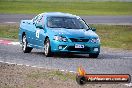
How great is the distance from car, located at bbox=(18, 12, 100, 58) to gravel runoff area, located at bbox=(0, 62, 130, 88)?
156 inches

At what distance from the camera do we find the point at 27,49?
72.9 ft

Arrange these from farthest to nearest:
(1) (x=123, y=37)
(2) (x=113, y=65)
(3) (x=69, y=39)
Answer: (1) (x=123, y=37)
(3) (x=69, y=39)
(2) (x=113, y=65)

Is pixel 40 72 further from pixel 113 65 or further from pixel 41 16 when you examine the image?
pixel 41 16

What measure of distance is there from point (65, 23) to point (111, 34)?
1153 cm

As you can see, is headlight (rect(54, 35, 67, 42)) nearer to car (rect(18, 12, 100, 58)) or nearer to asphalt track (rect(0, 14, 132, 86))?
car (rect(18, 12, 100, 58))

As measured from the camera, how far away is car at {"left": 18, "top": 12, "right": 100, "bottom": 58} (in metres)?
19.9

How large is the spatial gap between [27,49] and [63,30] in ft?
7.57

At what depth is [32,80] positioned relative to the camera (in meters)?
13.5

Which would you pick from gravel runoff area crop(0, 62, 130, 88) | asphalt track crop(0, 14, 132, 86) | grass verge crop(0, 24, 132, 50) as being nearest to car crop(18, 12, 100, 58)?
asphalt track crop(0, 14, 132, 86)

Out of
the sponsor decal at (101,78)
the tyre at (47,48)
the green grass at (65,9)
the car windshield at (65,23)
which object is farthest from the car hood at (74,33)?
the green grass at (65,9)

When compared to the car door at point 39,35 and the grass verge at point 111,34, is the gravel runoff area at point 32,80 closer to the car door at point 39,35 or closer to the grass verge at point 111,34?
the car door at point 39,35

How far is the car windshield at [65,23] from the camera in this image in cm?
2101

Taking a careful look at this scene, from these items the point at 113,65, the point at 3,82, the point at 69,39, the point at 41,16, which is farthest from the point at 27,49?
the point at 3,82

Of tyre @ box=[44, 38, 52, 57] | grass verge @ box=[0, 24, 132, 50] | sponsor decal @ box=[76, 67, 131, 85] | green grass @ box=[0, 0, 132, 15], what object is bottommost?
green grass @ box=[0, 0, 132, 15]
